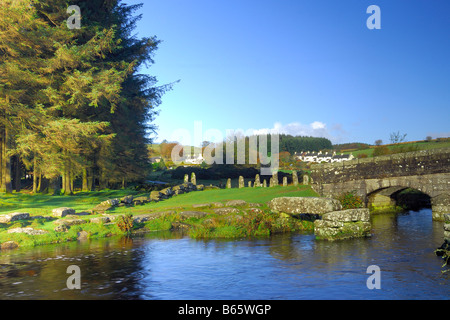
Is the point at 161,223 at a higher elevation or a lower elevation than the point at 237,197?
lower

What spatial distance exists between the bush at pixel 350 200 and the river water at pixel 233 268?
16.2 ft

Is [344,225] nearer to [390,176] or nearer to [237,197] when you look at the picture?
[390,176]

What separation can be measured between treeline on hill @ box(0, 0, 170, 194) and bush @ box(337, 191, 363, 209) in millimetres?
17540

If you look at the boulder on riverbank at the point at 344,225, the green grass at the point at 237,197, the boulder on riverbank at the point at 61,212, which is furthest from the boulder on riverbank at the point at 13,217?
the boulder on riverbank at the point at 344,225

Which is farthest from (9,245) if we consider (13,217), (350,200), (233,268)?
(350,200)

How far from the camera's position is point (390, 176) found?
70.1 ft

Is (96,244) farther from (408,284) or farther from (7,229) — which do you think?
(408,284)

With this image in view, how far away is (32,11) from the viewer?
28891 millimetres

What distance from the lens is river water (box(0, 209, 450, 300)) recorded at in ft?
29.9

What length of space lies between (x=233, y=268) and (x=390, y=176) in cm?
1342

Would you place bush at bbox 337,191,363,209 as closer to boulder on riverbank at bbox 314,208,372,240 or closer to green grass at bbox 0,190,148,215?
boulder on riverbank at bbox 314,208,372,240

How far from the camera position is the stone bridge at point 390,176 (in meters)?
19.6
